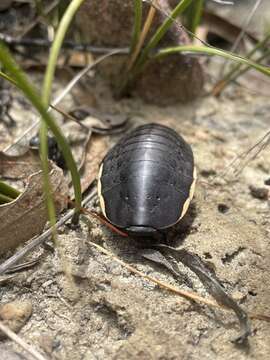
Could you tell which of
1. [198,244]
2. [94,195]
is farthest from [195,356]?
[94,195]

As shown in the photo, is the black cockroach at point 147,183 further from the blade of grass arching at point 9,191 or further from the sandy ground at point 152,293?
the blade of grass arching at point 9,191

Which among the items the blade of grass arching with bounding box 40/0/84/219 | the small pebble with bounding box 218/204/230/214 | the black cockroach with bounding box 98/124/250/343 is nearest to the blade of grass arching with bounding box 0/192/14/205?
the black cockroach with bounding box 98/124/250/343

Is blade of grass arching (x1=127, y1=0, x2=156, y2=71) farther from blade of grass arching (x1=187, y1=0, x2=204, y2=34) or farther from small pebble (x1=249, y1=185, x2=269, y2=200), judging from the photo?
small pebble (x1=249, y1=185, x2=269, y2=200)

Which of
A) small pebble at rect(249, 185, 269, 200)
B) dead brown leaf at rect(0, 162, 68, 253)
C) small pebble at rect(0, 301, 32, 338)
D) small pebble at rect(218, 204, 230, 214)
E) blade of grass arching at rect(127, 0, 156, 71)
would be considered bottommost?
small pebble at rect(0, 301, 32, 338)

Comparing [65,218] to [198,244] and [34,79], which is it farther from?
[34,79]

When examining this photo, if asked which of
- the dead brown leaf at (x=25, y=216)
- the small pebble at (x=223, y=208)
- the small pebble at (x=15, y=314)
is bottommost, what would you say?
the small pebble at (x=15, y=314)

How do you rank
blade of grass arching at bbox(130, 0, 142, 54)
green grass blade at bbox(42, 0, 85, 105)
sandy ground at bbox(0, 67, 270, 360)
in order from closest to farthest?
green grass blade at bbox(42, 0, 85, 105)
sandy ground at bbox(0, 67, 270, 360)
blade of grass arching at bbox(130, 0, 142, 54)

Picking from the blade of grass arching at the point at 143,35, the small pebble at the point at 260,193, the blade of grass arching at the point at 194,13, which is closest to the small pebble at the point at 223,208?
the small pebble at the point at 260,193
